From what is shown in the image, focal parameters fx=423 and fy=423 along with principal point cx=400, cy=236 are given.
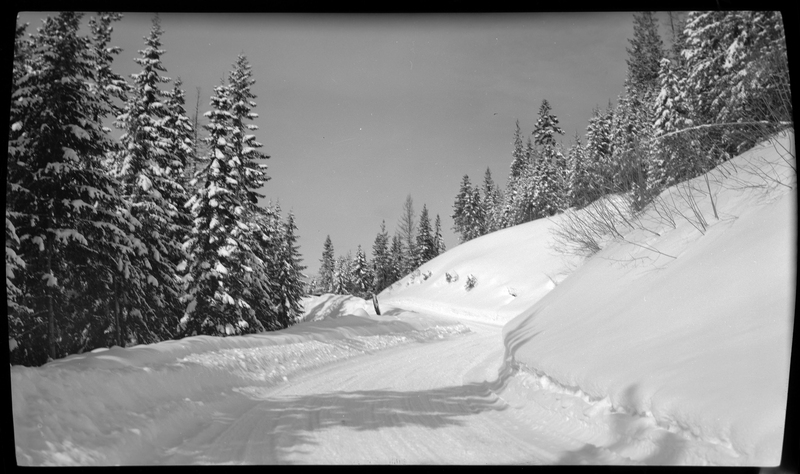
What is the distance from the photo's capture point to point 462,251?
36750mm

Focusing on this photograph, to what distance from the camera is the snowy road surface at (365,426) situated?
3.16 meters

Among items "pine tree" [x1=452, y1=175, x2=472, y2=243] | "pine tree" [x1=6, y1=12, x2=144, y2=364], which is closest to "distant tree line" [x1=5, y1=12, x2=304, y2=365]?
"pine tree" [x1=6, y1=12, x2=144, y2=364]

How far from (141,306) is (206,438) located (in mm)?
9396

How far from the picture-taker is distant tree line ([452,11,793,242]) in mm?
2541

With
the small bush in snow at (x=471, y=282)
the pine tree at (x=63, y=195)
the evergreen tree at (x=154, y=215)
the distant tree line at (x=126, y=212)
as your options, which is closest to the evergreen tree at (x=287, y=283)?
the distant tree line at (x=126, y=212)

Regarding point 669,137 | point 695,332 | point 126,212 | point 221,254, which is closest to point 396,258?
point 221,254

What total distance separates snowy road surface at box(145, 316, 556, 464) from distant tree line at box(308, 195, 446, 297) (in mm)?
14880

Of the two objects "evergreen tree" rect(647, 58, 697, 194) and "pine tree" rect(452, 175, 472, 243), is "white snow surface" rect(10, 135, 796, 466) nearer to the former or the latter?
"evergreen tree" rect(647, 58, 697, 194)

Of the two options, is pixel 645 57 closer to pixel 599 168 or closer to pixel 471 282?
pixel 599 168

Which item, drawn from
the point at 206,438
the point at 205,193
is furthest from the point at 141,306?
the point at 206,438

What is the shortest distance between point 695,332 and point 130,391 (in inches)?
200

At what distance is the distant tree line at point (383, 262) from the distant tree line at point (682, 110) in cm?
1320

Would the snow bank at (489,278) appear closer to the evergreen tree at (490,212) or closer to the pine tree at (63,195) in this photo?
the evergreen tree at (490,212)

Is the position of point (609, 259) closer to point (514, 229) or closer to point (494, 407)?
point (494, 407)
